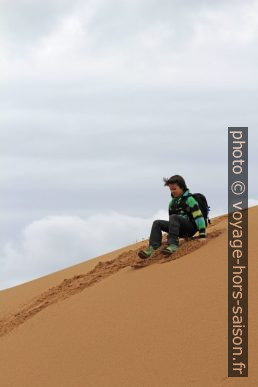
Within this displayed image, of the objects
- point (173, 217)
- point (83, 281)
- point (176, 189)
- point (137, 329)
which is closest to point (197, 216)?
point (173, 217)

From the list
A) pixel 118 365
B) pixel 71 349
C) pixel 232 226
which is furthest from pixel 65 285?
pixel 118 365

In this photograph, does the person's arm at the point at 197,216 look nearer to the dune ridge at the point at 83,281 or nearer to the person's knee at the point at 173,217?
the dune ridge at the point at 83,281

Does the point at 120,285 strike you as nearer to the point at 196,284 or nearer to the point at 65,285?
the point at 196,284

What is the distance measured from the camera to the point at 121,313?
287 inches

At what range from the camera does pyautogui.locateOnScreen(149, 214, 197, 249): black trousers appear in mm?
8750

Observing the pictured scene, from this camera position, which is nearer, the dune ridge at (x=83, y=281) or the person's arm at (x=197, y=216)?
the dune ridge at (x=83, y=281)

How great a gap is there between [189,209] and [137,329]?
2.56 metres

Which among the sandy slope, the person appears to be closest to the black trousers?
the person

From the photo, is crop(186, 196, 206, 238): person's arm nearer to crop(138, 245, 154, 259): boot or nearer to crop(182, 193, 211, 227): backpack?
crop(182, 193, 211, 227): backpack

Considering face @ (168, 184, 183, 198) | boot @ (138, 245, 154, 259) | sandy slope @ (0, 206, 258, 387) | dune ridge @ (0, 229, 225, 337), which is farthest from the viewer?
face @ (168, 184, 183, 198)

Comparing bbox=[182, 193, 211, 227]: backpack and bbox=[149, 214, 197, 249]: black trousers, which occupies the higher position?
bbox=[182, 193, 211, 227]: backpack

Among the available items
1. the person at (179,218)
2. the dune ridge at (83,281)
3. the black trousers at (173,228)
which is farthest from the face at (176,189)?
the dune ridge at (83,281)

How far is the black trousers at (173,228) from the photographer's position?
8750 millimetres

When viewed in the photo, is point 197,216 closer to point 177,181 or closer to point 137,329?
point 177,181
